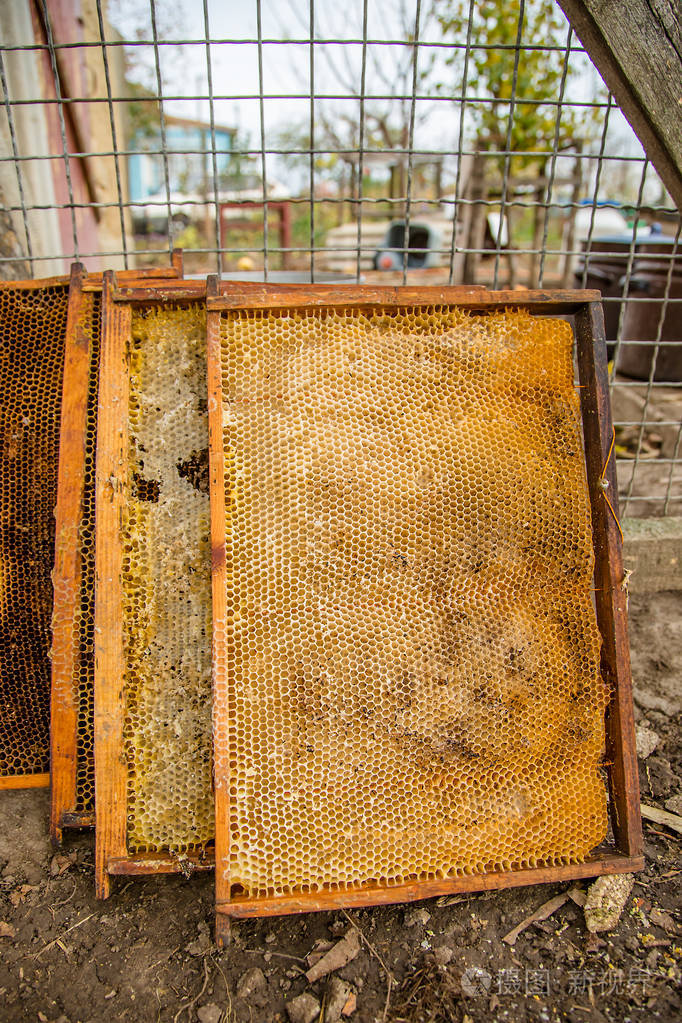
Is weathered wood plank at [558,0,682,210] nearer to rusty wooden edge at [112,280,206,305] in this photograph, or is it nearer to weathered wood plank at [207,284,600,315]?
weathered wood plank at [207,284,600,315]

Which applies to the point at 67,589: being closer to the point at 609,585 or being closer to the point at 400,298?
the point at 400,298

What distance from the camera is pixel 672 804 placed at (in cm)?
235

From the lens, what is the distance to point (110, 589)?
1965 mm

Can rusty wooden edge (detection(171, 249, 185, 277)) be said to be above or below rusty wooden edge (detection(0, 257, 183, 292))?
above

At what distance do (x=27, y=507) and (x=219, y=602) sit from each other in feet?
2.75

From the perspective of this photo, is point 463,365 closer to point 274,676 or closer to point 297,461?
point 297,461

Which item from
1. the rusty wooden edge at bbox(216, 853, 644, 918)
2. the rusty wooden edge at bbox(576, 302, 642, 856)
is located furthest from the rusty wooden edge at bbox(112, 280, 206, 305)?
the rusty wooden edge at bbox(216, 853, 644, 918)

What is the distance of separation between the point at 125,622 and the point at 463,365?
1381 mm

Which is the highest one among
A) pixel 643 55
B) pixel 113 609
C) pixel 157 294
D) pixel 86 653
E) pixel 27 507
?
pixel 643 55

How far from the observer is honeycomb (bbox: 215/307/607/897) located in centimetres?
189

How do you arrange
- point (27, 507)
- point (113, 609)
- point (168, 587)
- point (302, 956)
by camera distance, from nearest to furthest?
point (302, 956) < point (113, 609) < point (168, 587) < point (27, 507)

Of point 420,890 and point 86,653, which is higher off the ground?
point 86,653

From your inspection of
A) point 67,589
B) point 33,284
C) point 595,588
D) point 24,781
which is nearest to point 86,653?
point 67,589

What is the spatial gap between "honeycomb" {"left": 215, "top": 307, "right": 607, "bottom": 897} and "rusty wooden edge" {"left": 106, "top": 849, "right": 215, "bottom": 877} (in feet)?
0.45
